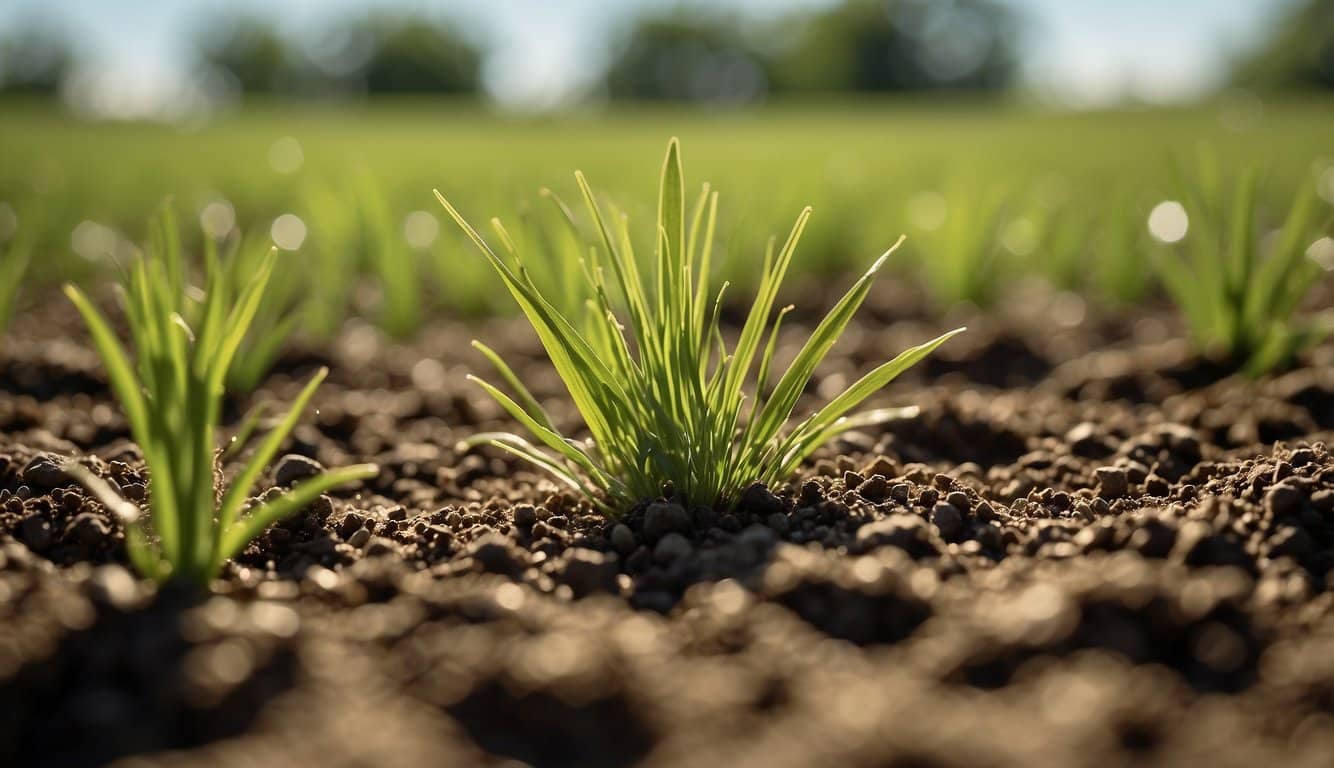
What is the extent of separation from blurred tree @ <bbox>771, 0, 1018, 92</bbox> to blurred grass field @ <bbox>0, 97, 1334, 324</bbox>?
33535mm

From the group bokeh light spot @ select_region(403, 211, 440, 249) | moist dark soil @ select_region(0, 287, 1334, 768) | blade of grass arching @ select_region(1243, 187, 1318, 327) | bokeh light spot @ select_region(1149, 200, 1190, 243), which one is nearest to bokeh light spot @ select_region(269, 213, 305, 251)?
bokeh light spot @ select_region(403, 211, 440, 249)

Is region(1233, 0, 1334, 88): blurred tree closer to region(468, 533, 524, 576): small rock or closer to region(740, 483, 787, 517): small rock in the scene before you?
region(740, 483, 787, 517): small rock

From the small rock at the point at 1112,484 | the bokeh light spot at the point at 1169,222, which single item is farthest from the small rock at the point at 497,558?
the bokeh light spot at the point at 1169,222

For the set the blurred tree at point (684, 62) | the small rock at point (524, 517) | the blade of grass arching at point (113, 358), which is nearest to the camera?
the blade of grass arching at point (113, 358)

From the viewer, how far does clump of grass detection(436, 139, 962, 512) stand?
1369 mm

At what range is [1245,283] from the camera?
7.38 feet

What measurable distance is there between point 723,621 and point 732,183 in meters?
4.42

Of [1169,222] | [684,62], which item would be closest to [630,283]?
[1169,222]

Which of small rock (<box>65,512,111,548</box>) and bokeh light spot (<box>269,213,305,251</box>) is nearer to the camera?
small rock (<box>65,512,111,548</box>)

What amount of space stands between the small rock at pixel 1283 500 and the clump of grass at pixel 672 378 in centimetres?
50

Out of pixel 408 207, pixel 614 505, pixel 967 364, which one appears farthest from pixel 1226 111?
pixel 614 505

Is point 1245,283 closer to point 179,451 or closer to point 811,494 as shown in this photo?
point 811,494

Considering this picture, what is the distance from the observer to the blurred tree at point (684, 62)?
52.4 meters

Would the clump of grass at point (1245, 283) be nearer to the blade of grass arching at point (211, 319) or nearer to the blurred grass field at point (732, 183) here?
the blurred grass field at point (732, 183)
